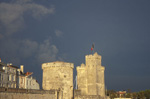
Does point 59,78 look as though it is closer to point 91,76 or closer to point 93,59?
point 91,76

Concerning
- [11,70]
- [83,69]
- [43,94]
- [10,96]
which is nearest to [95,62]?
[83,69]

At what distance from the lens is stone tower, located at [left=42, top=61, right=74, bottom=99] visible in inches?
1400

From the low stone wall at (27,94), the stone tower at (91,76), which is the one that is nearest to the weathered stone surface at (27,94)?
the low stone wall at (27,94)

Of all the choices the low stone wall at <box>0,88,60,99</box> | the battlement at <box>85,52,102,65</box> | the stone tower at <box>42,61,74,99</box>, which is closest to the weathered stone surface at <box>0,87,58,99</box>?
the low stone wall at <box>0,88,60,99</box>

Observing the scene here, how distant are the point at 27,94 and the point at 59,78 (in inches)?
245

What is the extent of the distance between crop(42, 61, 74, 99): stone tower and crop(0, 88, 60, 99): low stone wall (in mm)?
1186

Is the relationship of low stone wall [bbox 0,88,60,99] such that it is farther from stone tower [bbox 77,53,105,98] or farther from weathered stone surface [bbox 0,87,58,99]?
stone tower [bbox 77,53,105,98]

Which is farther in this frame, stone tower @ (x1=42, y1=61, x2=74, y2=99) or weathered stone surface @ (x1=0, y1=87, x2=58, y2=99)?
stone tower @ (x1=42, y1=61, x2=74, y2=99)

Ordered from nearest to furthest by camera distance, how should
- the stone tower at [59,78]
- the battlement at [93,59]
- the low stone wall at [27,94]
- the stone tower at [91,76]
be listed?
the low stone wall at [27,94] < the stone tower at [59,78] < the stone tower at [91,76] < the battlement at [93,59]

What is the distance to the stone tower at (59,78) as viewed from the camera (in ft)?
117

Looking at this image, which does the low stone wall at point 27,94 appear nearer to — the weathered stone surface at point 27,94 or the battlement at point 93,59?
the weathered stone surface at point 27,94

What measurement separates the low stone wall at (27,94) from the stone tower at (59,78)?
119cm

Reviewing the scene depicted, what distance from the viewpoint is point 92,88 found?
61875mm

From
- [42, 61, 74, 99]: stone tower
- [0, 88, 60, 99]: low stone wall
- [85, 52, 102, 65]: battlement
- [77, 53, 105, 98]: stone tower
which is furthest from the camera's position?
[85, 52, 102, 65]: battlement
